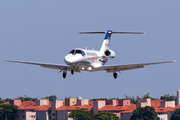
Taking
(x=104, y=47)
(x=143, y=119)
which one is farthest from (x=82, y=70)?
(x=143, y=119)

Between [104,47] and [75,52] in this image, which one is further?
[104,47]

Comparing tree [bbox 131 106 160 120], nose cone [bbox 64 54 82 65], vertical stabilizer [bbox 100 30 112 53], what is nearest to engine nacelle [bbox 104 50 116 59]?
vertical stabilizer [bbox 100 30 112 53]

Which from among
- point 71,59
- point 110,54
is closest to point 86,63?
point 71,59

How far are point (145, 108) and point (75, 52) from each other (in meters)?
147

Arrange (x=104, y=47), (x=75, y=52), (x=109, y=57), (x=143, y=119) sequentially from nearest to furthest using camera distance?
(x=75, y=52) → (x=109, y=57) → (x=104, y=47) → (x=143, y=119)

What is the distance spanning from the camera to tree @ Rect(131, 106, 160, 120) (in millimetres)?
194875

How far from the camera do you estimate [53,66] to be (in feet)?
195

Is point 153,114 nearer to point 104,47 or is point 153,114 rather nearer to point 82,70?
point 104,47

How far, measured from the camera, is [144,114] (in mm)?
197875

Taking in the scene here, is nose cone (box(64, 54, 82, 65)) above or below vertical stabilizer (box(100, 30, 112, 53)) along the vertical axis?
below

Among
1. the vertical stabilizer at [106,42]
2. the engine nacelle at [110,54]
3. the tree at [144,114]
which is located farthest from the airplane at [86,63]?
the tree at [144,114]

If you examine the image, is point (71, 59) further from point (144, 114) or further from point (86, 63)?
point (144, 114)

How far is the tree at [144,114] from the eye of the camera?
195m

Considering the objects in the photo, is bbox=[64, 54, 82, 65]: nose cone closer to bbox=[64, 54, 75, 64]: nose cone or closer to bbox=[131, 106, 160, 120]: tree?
bbox=[64, 54, 75, 64]: nose cone
